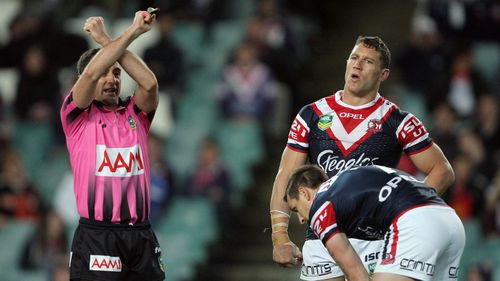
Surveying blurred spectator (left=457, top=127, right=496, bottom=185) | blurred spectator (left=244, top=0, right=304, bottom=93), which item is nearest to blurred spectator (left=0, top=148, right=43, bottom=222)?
blurred spectator (left=244, top=0, right=304, bottom=93)

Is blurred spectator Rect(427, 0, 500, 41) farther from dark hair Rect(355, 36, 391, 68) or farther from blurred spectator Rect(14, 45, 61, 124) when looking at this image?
dark hair Rect(355, 36, 391, 68)

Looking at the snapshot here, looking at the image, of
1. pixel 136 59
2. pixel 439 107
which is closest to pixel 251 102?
pixel 439 107

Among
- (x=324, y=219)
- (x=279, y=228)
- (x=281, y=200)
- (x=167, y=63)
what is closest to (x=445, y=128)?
(x=167, y=63)

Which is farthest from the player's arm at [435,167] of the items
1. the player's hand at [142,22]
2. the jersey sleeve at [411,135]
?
the player's hand at [142,22]

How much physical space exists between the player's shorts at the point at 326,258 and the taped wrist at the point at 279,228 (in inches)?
6.6

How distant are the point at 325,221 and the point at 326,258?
2.98 feet

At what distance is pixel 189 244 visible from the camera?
12.1m

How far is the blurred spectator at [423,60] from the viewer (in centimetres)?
1269

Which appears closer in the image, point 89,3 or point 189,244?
point 189,244

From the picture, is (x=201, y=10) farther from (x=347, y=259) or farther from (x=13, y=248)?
(x=347, y=259)

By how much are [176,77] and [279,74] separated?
138 cm

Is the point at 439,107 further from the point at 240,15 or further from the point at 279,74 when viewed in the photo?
the point at 240,15

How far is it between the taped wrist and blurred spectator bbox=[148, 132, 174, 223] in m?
5.09

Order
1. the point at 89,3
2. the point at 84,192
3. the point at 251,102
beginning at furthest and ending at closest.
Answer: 1. the point at 89,3
2. the point at 251,102
3. the point at 84,192
